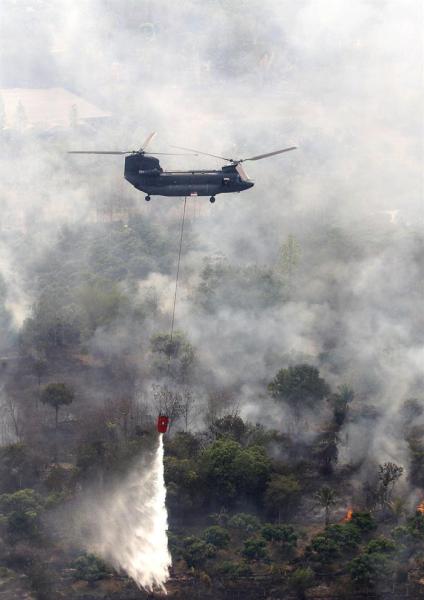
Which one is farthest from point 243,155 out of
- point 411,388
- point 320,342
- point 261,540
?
point 261,540

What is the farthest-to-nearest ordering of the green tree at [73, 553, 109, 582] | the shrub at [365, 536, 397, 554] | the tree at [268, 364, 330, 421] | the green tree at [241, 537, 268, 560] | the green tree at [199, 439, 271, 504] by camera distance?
the tree at [268, 364, 330, 421] → the green tree at [199, 439, 271, 504] → the green tree at [241, 537, 268, 560] → the shrub at [365, 536, 397, 554] → the green tree at [73, 553, 109, 582]

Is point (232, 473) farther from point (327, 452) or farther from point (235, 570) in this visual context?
point (327, 452)

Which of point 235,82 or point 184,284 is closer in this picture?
Answer: point 184,284

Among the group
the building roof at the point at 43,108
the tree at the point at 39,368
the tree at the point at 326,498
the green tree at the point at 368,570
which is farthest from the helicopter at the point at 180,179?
the building roof at the point at 43,108

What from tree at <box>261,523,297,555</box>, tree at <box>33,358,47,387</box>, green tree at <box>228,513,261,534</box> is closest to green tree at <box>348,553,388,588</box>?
tree at <box>261,523,297,555</box>

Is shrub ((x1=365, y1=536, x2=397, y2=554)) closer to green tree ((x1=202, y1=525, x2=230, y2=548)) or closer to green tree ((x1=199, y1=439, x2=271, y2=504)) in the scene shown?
green tree ((x1=202, y1=525, x2=230, y2=548))

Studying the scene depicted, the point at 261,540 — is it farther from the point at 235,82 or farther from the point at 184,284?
the point at 235,82

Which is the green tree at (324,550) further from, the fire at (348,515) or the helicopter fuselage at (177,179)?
the helicopter fuselage at (177,179)
